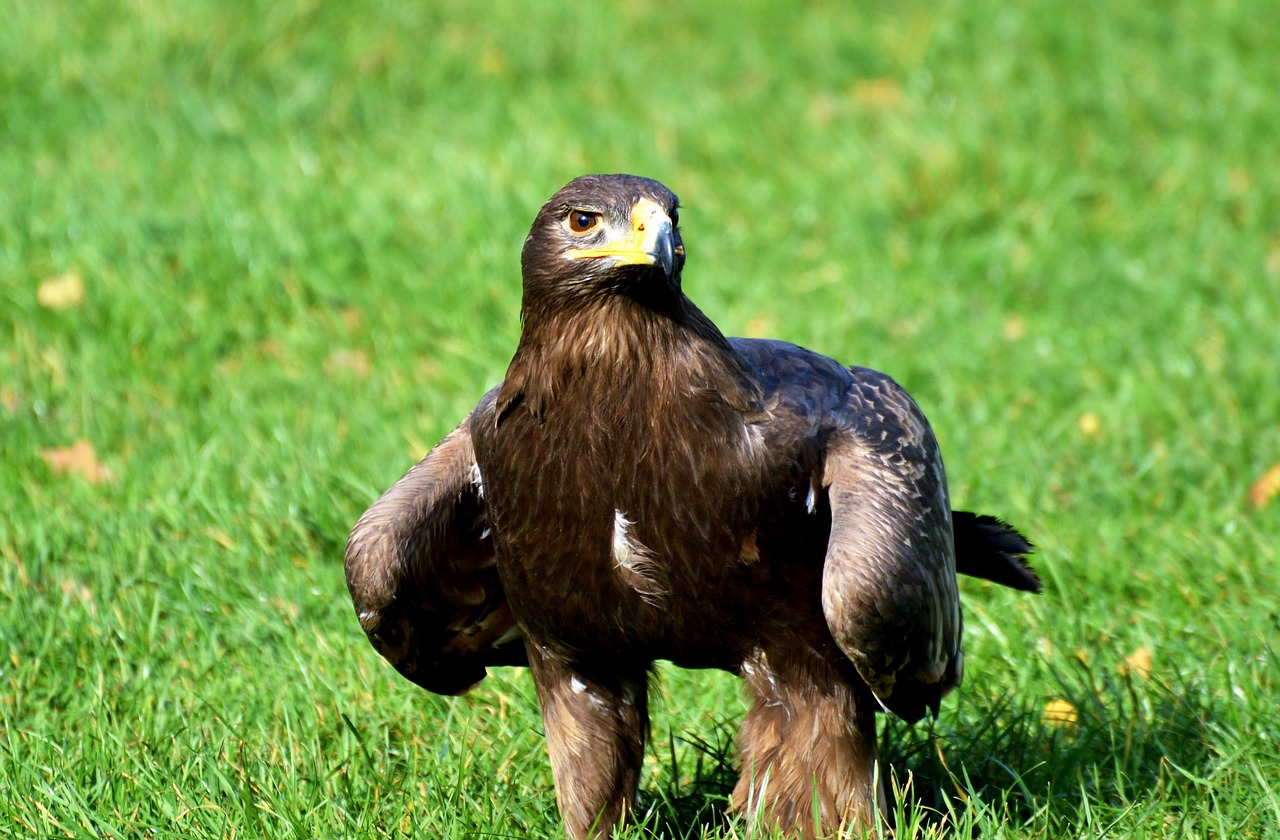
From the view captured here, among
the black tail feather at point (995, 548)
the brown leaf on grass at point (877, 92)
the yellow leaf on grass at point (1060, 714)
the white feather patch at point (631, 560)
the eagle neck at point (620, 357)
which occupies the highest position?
the eagle neck at point (620, 357)

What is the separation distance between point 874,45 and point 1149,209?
7.52 ft

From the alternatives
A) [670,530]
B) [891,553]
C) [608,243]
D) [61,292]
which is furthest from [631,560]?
[61,292]

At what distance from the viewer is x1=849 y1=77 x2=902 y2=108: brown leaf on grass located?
31.6 feet

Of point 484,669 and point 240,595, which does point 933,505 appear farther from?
point 240,595

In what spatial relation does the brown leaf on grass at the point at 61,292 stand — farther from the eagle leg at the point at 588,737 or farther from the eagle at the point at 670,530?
the eagle leg at the point at 588,737

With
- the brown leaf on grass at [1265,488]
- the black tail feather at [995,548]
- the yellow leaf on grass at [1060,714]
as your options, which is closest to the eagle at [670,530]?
the black tail feather at [995,548]

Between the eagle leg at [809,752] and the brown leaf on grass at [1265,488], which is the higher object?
the eagle leg at [809,752]

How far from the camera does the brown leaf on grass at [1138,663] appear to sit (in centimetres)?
480

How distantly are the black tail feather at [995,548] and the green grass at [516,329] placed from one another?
0.44 metres

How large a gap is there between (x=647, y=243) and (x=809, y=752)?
126cm

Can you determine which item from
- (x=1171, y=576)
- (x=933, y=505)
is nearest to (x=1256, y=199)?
(x=1171, y=576)

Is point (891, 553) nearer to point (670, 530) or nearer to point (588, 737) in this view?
point (670, 530)

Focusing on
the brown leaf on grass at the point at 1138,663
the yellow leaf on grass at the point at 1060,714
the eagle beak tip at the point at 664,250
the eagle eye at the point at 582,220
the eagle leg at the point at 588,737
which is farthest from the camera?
the brown leaf on grass at the point at 1138,663

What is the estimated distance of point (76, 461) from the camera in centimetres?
613
